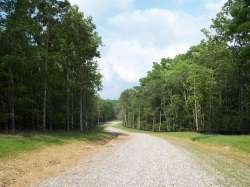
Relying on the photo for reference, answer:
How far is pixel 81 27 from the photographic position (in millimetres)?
27297

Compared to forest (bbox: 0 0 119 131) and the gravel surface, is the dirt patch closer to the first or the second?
the gravel surface

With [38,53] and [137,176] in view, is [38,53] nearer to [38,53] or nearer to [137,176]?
[38,53]

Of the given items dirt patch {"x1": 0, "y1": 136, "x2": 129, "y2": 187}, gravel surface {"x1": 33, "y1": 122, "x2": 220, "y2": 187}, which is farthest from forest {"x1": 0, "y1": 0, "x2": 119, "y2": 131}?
gravel surface {"x1": 33, "y1": 122, "x2": 220, "y2": 187}

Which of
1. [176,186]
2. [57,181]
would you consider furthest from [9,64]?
[176,186]

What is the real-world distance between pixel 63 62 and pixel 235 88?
102 feet

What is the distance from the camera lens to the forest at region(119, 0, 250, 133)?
25.7 meters

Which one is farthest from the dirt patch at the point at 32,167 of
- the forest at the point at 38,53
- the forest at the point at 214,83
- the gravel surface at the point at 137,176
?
the forest at the point at 214,83

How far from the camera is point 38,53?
20.8 m

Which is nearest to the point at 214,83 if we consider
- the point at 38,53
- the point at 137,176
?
the point at 38,53

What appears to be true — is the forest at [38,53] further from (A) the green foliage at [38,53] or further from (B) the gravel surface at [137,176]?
(B) the gravel surface at [137,176]

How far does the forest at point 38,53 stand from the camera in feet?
59.1

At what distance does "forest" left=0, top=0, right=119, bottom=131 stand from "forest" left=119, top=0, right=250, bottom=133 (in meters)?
17.1

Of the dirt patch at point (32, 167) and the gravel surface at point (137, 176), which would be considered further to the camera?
the dirt patch at point (32, 167)

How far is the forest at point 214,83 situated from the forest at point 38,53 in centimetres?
1707
